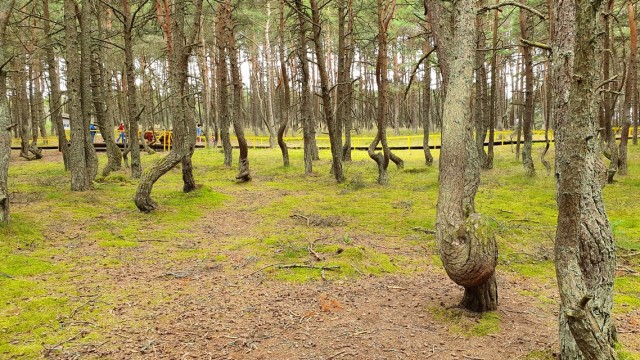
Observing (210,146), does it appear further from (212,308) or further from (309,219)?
(212,308)

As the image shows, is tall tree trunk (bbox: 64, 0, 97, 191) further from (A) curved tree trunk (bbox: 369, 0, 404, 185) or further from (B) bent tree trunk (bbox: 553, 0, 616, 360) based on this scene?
(B) bent tree trunk (bbox: 553, 0, 616, 360)

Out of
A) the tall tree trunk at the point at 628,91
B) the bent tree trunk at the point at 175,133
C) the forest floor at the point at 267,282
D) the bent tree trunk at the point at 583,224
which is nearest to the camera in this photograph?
the bent tree trunk at the point at 583,224

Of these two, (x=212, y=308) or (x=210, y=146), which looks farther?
(x=210, y=146)

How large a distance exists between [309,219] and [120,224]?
147 inches

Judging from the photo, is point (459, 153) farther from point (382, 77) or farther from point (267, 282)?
point (382, 77)

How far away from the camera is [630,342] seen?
3717 millimetres

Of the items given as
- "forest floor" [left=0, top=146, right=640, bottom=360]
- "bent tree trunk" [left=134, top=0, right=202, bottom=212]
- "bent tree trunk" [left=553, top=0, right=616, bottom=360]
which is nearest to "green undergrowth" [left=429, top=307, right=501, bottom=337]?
"forest floor" [left=0, top=146, right=640, bottom=360]

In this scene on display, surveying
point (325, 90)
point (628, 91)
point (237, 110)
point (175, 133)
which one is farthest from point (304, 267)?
point (628, 91)

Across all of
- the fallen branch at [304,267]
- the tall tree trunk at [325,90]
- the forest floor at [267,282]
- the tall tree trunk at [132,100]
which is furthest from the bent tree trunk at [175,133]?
the fallen branch at [304,267]

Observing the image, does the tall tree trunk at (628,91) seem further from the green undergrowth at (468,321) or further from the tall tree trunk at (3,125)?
the tall tree trunk at (3,125)

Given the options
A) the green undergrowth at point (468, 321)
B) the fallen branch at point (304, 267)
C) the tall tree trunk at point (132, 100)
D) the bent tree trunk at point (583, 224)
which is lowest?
the green undergrowth at point (468, 321)

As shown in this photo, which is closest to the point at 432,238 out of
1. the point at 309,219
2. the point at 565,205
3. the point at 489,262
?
the point at 309,219

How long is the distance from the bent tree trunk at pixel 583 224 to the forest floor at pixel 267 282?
3.13 feet

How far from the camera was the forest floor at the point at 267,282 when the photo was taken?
370cm
